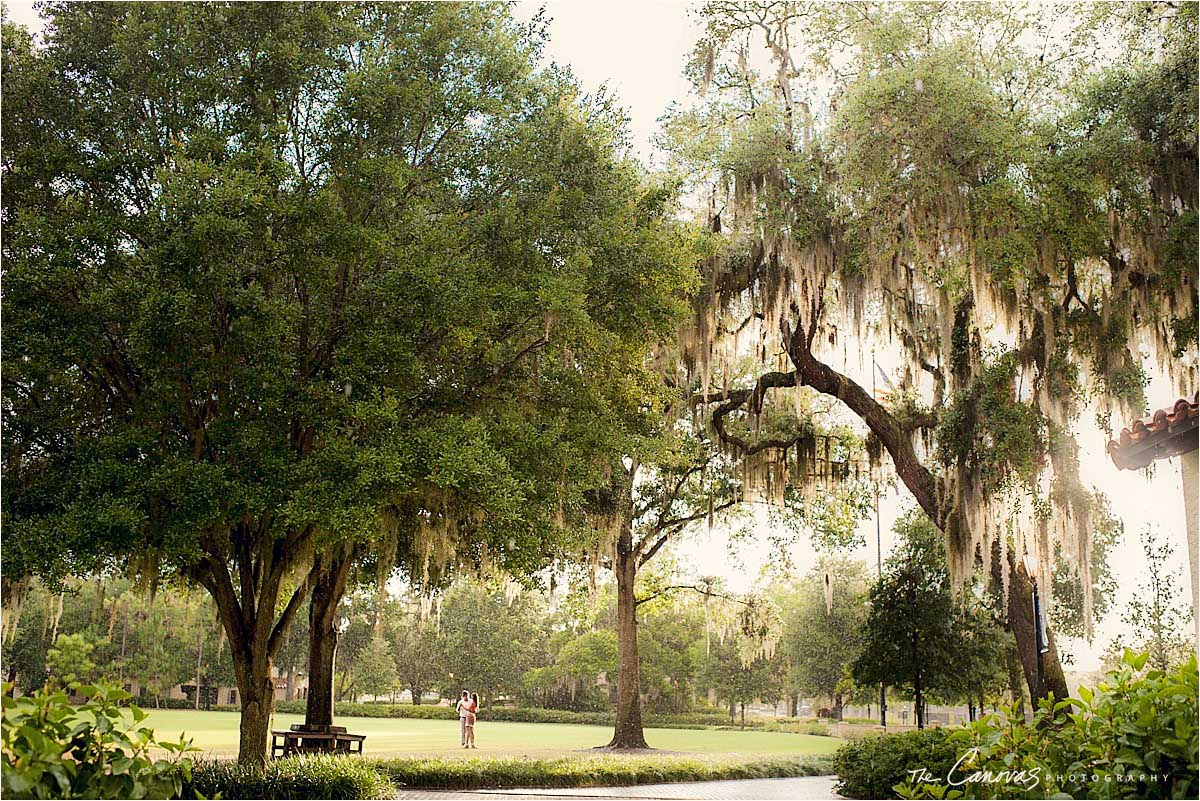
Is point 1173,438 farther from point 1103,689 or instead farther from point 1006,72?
point 1103,689

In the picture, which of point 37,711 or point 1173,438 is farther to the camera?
point 1173,438

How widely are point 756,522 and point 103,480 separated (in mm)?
15658

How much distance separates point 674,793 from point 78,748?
1106 centimetres

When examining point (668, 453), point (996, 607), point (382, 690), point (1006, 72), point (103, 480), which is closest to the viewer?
point (103, 480)

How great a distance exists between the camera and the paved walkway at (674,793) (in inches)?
449

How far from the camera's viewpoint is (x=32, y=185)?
9180mm

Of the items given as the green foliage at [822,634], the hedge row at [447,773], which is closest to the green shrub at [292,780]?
the hedge row at [447,773]

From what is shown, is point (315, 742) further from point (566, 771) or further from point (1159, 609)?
point (1159, 609)

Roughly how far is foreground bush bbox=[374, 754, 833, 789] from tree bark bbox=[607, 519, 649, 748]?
4005 mm

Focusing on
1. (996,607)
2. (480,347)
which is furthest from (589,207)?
(996,607)

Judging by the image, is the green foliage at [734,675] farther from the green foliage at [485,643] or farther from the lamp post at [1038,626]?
the lamp post at [1038,626]

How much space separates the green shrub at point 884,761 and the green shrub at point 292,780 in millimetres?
6058

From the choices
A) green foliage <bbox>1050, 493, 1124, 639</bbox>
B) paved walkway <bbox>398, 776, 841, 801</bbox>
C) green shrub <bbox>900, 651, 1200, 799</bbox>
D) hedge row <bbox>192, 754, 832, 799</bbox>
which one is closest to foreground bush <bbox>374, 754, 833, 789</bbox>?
hedge row <bbox>192, 754, 832, 799</bbox>

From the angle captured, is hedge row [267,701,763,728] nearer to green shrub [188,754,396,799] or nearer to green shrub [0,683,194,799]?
green shrub [188,754,396,799]
